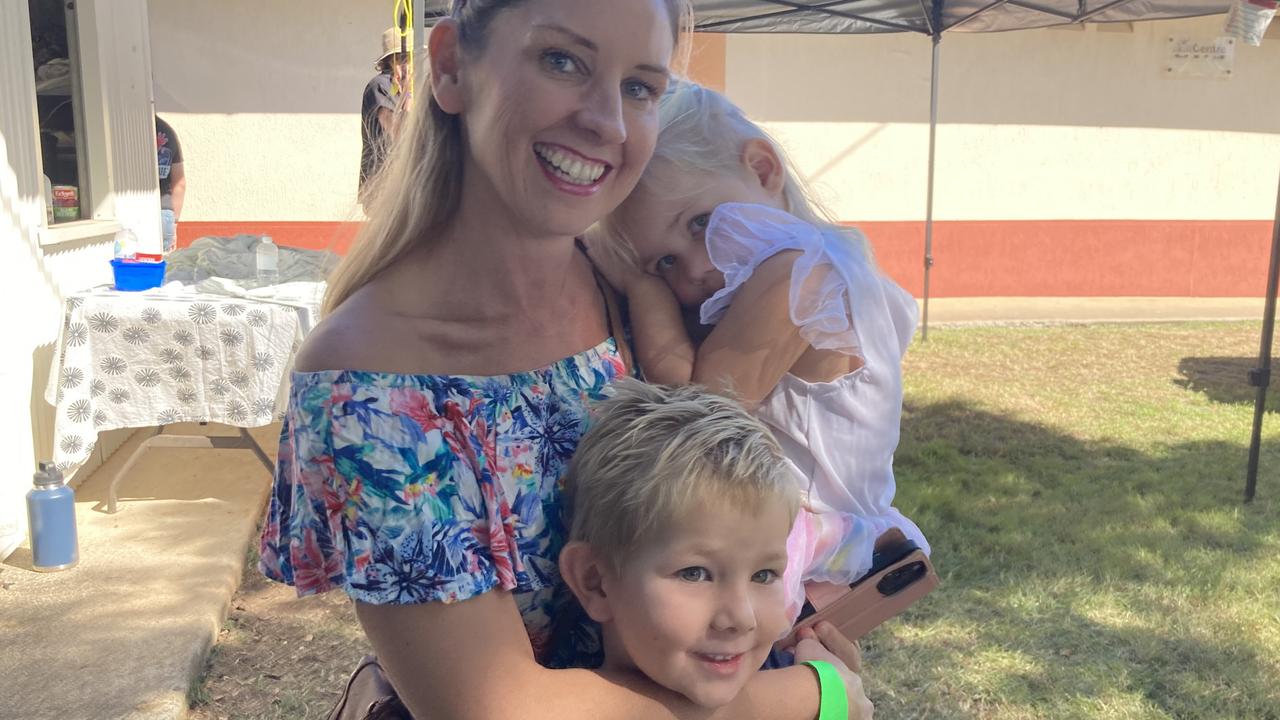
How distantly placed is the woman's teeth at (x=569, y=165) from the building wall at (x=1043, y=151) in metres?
9.99

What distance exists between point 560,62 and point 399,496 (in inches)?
20.9

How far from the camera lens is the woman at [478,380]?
1.20m

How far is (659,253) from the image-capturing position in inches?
65.3

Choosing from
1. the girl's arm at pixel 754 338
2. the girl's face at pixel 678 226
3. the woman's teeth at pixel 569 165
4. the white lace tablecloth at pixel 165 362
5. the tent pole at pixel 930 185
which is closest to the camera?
the woman's teeth at pixel 569 165

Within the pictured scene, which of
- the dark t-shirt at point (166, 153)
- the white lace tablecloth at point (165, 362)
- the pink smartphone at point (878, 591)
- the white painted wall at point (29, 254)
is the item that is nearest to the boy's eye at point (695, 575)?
the pink smartphone at point (878, 591)

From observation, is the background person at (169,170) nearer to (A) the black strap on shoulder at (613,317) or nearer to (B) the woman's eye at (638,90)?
(A) the black strap on shoulder at (613,317)

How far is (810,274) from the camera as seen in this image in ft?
5.06

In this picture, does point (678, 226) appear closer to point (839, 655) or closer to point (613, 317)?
point (613, 317)

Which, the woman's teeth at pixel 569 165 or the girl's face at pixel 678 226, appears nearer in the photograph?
the woman's teeth at pixel 569 165

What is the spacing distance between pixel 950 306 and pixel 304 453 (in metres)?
10.8

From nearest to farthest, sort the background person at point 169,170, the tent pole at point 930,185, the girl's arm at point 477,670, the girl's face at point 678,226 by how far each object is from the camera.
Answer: the girl's arm at point 477,670, the girl's face at point 678,226, the background person at point 169,170, the tent pole at point 930,185

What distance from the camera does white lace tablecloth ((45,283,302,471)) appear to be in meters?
4.55

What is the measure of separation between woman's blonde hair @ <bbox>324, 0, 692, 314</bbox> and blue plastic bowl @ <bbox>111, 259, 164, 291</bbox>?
3.82m

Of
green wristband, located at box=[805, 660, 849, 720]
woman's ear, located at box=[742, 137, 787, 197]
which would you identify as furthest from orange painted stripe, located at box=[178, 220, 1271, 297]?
green wristband, located at box=[805, 660, 849, 720]
